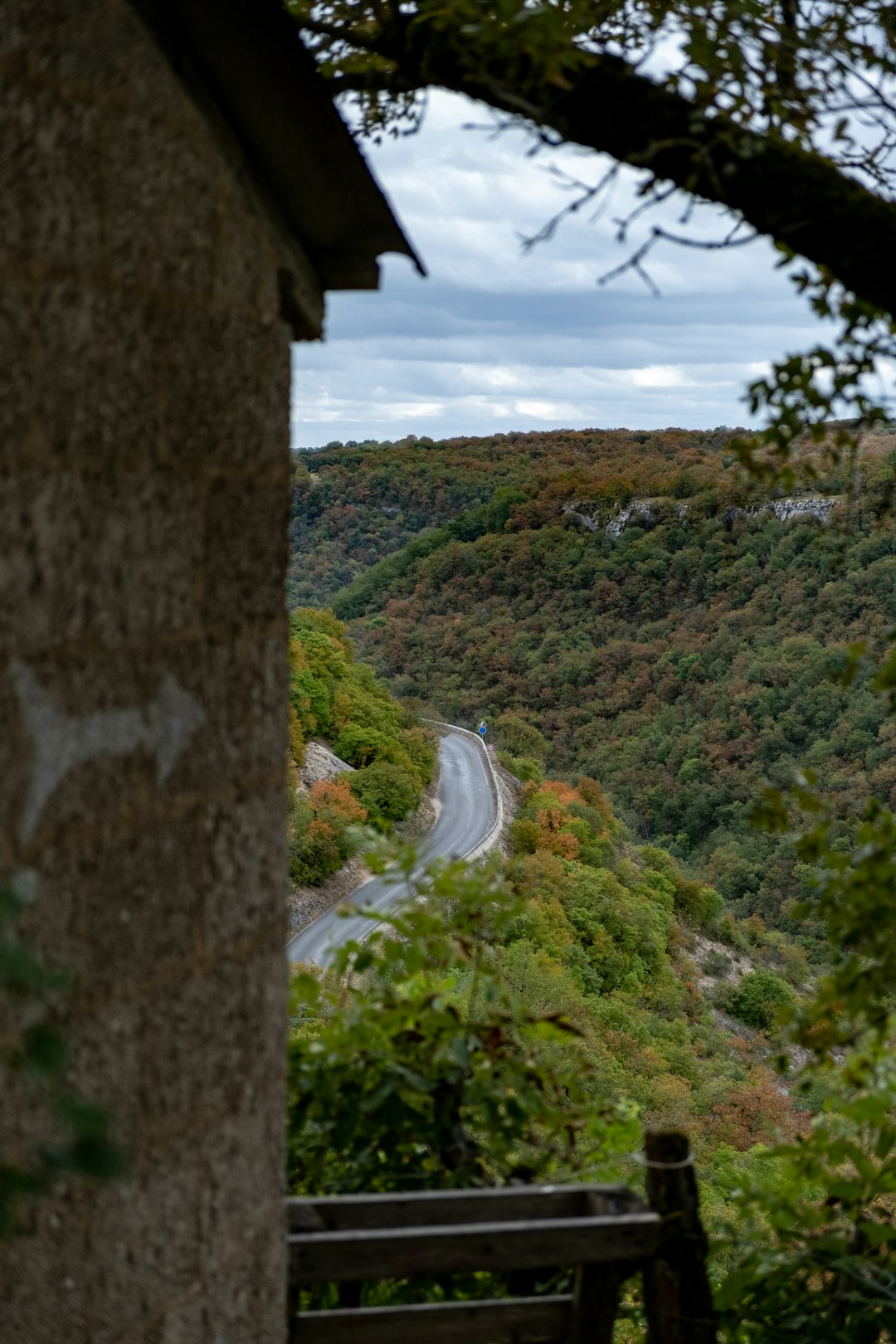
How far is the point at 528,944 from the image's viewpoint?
21.5 meters

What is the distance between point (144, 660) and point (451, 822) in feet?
90.4

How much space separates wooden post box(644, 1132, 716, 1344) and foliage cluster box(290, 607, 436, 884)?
17.0 metres

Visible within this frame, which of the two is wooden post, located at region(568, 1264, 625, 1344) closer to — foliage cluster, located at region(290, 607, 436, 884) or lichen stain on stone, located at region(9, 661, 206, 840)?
lichen stain on stone, located at region(9, 661, 206, 840)

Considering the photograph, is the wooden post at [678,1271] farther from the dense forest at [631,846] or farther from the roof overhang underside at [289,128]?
the roof overhang underside at [289,128]

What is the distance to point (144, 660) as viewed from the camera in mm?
1384

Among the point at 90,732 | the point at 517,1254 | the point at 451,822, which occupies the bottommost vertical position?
the point at 451,822

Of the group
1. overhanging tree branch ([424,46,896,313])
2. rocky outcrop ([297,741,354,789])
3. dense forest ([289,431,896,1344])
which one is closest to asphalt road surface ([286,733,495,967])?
dense forest ([289,431,896,1344])

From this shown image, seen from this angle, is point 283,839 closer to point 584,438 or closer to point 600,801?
point 600,801

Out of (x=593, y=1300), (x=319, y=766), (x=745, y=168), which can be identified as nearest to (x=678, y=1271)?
(x=593, y=1300)

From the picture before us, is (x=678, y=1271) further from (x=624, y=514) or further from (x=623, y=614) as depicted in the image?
(x=624, y=514)

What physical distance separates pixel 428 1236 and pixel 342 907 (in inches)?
27.5

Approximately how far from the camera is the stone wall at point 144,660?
1225 millimetres

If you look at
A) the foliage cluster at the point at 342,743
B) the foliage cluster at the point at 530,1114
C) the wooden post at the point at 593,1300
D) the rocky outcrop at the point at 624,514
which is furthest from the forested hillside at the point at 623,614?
the wooden post at the point at 593,1300

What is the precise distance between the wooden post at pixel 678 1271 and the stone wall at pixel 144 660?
78 centimetres
